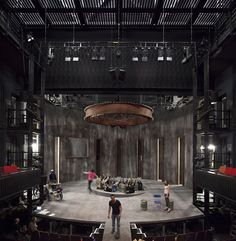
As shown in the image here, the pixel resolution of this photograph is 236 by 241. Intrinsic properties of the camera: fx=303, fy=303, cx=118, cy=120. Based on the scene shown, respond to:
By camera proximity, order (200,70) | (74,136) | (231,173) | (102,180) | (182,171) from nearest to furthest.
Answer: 1. (231,173)
2. (200,70)
3. (102,180)
4. (182,171)
5. (74,136)

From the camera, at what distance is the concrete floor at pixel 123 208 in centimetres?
1190

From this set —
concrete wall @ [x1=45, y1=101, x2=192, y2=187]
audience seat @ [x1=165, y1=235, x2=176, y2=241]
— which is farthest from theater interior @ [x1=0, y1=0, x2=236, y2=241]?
concrete wall @ [x1=45, y1=101, x2=192, y2=187]

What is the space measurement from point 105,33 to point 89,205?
8.28 meters

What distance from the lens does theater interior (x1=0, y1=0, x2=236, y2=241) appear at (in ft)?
36.0

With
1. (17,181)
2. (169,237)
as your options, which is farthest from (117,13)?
(169,237)

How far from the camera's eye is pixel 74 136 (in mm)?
24438

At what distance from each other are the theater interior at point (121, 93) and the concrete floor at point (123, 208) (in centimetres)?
5

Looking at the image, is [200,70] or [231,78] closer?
[231,78]

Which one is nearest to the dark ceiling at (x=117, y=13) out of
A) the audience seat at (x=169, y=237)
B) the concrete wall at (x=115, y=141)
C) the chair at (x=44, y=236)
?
the audience seat at (x=169, y=237)

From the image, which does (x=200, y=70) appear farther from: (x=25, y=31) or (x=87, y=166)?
(x=87, y=166)

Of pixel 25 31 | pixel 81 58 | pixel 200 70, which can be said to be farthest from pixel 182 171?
pixel 25 31

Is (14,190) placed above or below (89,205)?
above

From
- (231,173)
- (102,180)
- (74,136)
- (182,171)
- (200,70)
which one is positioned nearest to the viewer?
(231,173)

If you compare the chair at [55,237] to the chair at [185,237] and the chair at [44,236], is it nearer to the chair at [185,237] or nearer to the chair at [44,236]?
the chair at [44,236]
